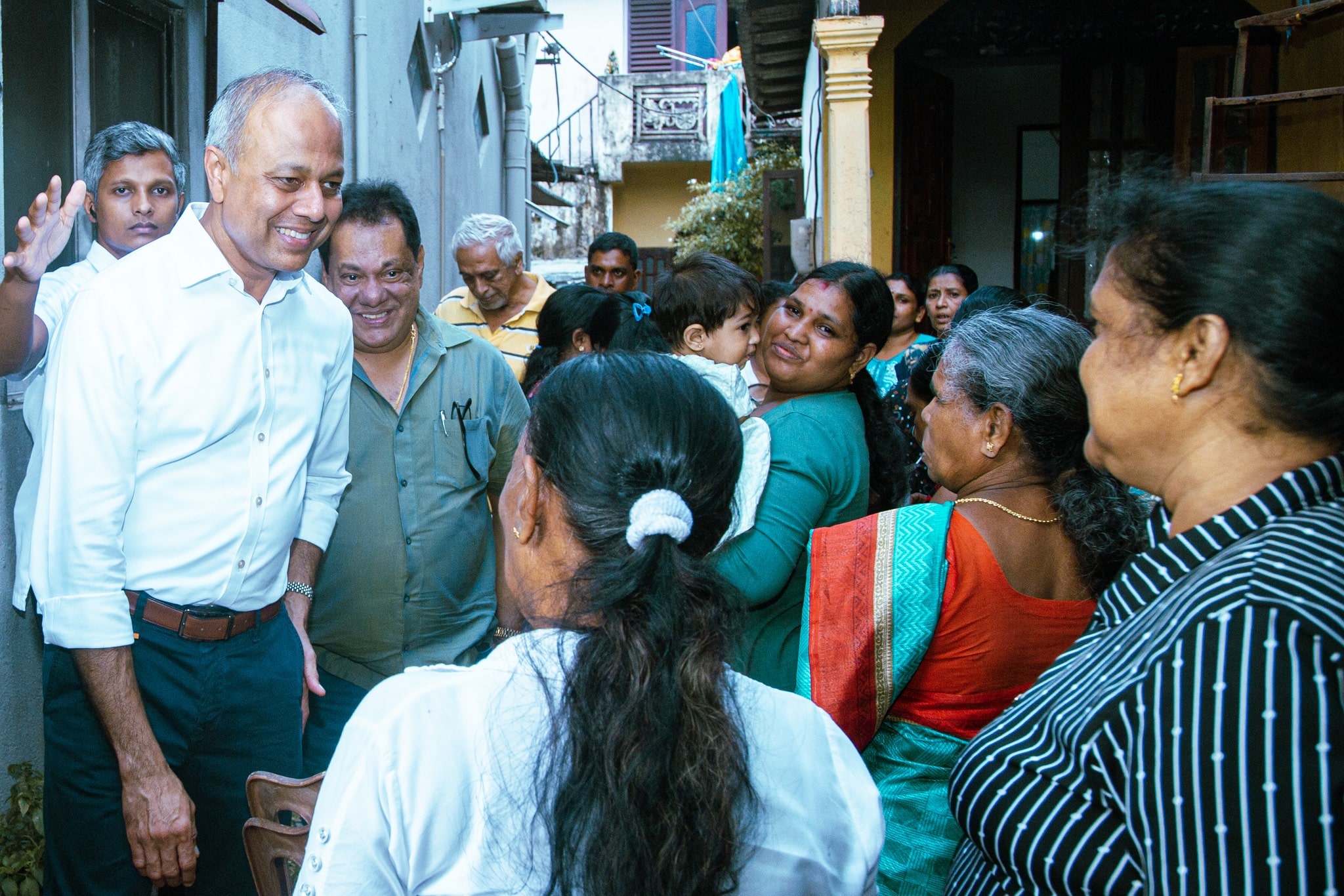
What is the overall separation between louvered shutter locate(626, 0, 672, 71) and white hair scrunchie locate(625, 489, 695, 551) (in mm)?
24763

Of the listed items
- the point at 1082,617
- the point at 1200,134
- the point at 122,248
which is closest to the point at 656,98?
the point at 1200,134

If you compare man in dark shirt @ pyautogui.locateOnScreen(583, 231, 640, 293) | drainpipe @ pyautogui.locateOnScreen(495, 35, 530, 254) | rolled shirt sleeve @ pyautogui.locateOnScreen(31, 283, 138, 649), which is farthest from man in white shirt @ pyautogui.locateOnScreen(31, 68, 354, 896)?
drainpipe @ pyautogui.locateOnScreen(495, 35, 530, 254)

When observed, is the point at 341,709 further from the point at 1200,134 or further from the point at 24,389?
the point at 1200,134

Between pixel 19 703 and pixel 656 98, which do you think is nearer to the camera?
pixel 19 703

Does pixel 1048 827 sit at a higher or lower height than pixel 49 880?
higher

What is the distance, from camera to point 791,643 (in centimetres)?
260

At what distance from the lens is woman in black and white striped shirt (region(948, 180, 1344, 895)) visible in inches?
40.3

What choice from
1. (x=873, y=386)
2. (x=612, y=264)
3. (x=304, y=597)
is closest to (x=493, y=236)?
(x=612, y=264)

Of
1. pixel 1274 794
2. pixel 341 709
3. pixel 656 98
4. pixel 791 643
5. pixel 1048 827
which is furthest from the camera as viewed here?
pixel 656 98

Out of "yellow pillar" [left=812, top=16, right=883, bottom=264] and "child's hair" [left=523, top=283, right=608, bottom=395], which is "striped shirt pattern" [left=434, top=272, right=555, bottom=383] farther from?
"yellow pillar" [left=812, top=16, right=883, bottom=264]

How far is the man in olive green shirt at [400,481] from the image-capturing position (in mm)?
2955

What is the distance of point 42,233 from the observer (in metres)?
2.58

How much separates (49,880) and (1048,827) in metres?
2.06

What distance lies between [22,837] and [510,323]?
10.6 ft
